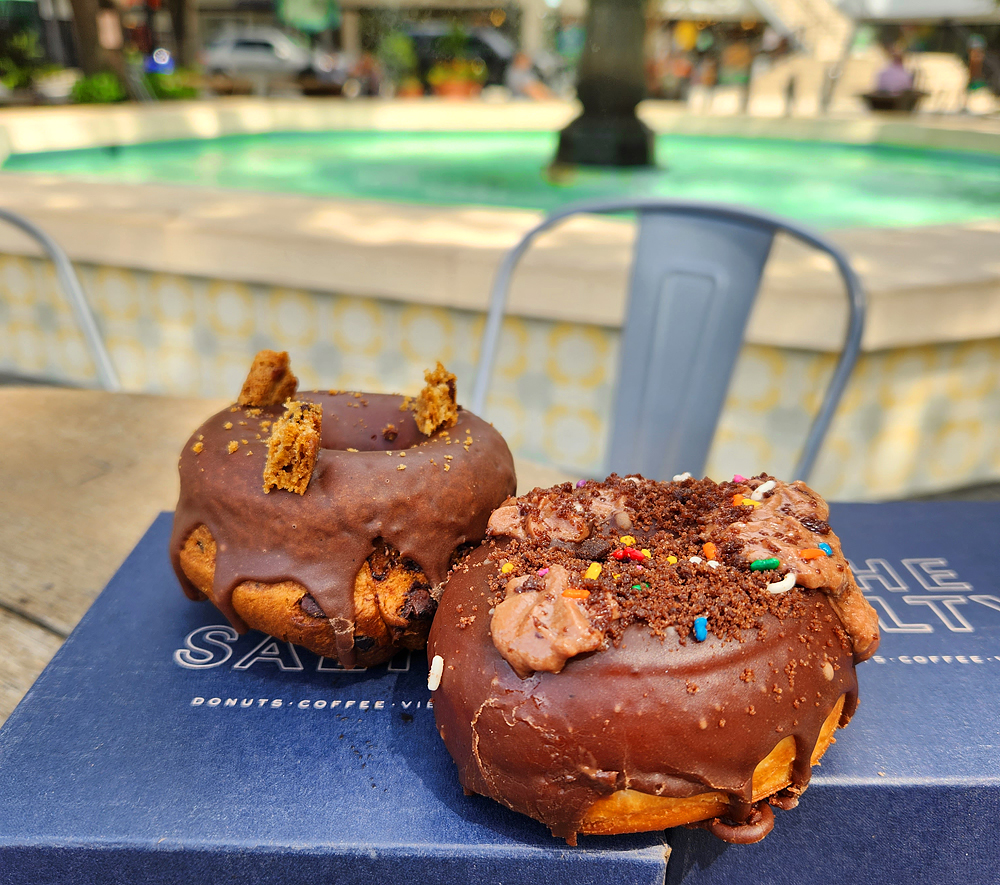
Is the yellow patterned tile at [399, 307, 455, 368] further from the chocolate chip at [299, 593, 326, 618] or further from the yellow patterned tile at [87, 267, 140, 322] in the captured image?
the chocolate chip at [299, 593, 326, 618]

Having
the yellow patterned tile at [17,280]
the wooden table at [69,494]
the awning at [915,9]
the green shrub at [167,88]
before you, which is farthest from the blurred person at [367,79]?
the wooden table at [69,494]

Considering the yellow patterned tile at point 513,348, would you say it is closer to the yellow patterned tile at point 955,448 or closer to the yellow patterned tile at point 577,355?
the yellow patterned tile at point 577,355

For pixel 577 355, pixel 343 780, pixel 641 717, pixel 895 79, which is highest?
pixel 641 717

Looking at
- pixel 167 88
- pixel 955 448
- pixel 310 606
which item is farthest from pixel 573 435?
pixel 167 88

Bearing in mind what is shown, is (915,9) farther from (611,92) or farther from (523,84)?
(611,92)

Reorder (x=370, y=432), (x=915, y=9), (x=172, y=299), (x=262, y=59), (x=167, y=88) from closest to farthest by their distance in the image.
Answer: (x=370, y=432)
(x=172, y=299)
(x=167, y=88)
(x=915, y=9)
(x=262, y=59)

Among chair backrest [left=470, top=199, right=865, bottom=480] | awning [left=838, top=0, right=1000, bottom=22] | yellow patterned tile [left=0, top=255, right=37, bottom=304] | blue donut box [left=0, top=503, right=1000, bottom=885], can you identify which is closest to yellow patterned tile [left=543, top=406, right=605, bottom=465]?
chair backrest [left=470, top=199, right=865, bottom=480]
